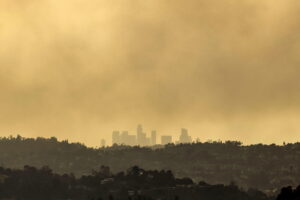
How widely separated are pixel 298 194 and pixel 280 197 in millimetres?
7162

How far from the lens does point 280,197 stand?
635 ft

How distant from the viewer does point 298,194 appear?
18675 cm
